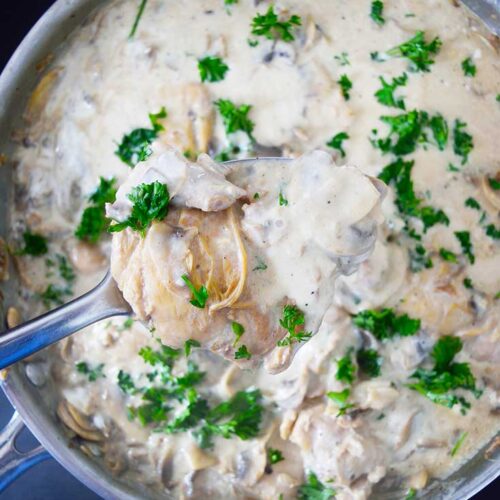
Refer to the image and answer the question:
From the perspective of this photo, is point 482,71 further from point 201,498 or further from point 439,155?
point 201,498

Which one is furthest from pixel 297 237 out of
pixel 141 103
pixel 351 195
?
pixel 141 103

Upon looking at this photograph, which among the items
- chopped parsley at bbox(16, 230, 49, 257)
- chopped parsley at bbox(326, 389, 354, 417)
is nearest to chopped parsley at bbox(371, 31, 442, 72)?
chopped parsley at bbox(326, 389, 354, 417)

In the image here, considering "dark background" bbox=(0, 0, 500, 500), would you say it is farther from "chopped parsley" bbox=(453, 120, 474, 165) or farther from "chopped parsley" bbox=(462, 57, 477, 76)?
"chopped parsley" bbox=(462, 57, 477, 76)

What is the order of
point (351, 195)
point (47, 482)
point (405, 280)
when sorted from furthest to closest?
point (47, 482) → point (405, 280) → point (351, 195)

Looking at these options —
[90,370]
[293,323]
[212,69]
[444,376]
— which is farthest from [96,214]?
[444,376]

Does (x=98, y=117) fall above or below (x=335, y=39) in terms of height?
below

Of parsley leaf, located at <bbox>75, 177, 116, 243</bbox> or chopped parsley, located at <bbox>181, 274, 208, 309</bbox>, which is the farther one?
parsley leaf, located at <bbox>75, 177, 116, 243</bbox>

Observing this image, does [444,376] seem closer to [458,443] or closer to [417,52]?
[458,443]

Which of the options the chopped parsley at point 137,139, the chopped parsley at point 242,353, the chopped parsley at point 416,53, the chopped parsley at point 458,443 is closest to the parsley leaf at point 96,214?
the chopped parsley at point 137,139
